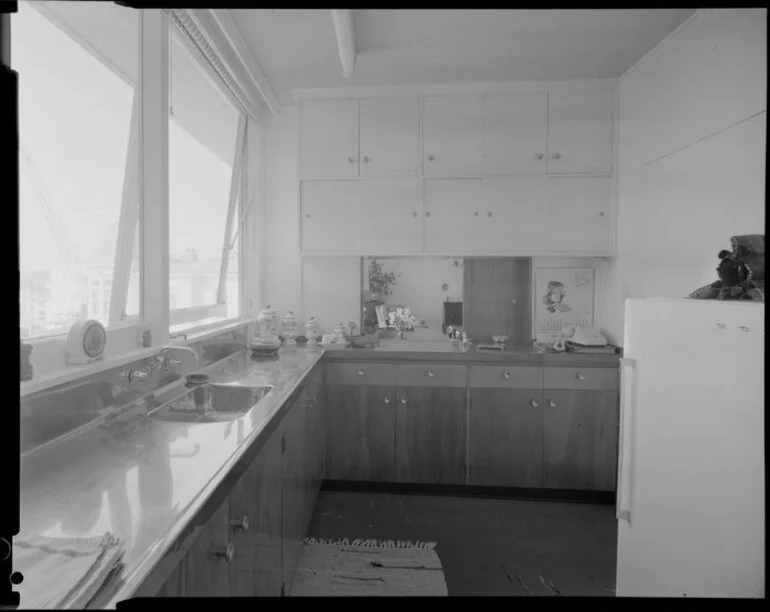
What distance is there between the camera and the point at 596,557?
2.32 meters

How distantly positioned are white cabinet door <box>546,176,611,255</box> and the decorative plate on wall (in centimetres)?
283

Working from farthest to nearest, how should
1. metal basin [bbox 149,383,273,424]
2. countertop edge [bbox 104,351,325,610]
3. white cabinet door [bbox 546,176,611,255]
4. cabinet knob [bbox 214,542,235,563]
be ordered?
white cabinet door [bbox 546,176,611,255]
metal basin [bbox 149,383,273,424]
cabinet knob [bbox 214,542,235,563]
countertop edge [bbox 104,351,325,610]

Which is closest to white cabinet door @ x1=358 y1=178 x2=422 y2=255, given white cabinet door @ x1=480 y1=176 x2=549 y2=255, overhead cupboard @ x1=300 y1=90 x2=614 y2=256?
overhead cupboard @ x1=300 y1=90 x2=614 y2=256

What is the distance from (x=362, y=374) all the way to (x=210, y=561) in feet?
6.74

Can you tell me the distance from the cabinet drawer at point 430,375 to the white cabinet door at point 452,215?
2.83 ft

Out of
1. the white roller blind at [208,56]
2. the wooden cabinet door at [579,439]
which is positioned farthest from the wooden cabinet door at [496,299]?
the white roller blind at [208,56]

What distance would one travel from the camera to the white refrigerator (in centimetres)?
114

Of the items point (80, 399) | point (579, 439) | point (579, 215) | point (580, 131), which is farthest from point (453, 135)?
point (80, 399)

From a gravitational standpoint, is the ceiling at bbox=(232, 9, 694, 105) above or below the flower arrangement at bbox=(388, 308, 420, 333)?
above

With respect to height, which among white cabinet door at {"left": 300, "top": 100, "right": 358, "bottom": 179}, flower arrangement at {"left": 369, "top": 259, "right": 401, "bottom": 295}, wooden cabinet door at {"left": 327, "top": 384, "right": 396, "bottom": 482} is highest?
white cabinet door at {"left": 300, "top": 100, "right": 358, "bottom": 179}

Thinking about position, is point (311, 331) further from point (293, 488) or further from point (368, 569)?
point (368, 569)

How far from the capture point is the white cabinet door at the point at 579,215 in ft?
10.4

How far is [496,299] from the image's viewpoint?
3.54 m

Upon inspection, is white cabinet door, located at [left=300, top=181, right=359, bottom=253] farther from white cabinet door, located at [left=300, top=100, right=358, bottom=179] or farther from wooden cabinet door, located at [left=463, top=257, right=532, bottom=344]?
wooden cabinet door, located at [left=463, top=257, right=532, bottom=344]
